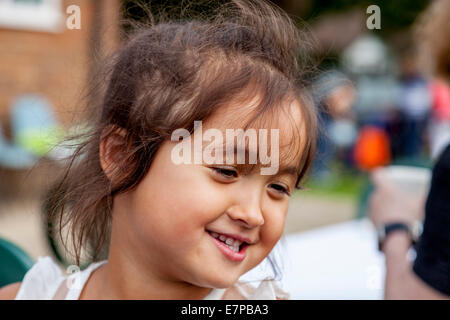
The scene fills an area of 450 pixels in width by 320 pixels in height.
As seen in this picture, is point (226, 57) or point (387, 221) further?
point (387, 221)

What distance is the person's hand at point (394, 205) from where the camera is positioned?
1.47 metres

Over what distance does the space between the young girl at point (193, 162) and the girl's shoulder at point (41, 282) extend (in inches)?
1.9

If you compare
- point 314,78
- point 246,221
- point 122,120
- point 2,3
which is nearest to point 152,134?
point 122,120

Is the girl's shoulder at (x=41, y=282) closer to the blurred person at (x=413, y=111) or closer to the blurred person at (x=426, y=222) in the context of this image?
the blurred person at (x=426, y=222)

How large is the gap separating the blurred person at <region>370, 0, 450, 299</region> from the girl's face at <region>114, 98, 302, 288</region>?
0.43 metres

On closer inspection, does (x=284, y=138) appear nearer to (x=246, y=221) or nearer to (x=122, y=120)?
(x=246, y=221)

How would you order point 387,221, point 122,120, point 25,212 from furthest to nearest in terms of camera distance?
point 25,212 → point 387,221 → point 122,120

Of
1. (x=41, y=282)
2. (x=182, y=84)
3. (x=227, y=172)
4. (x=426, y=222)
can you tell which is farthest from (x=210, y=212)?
(x=426, y=222)

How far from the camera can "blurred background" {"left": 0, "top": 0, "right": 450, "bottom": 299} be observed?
1096 mm

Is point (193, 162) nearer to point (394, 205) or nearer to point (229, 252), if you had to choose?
point (229, 252)

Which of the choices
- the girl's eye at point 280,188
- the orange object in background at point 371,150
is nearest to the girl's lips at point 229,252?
the girl's eye at point 280,188

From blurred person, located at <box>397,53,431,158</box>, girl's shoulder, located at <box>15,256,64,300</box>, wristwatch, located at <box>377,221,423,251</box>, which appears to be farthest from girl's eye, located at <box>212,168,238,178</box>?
blurred person, located at <box>397,53,431,158</box>
